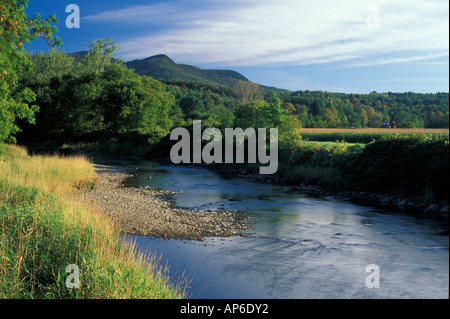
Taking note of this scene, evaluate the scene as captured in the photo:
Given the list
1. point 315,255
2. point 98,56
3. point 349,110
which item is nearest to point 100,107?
point 98,56

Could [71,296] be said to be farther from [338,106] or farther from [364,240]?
[338,106]

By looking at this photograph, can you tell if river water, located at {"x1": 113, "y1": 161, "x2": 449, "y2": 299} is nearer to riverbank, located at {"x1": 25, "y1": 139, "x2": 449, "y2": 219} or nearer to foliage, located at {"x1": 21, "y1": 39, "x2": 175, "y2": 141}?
riverbank, located at {"x1": 25, "y1": 139, "x2": 449, "y2": 219}

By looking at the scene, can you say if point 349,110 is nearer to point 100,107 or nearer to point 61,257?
point 100,107

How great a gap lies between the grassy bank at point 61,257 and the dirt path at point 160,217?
256cm

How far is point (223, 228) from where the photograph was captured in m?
13.4

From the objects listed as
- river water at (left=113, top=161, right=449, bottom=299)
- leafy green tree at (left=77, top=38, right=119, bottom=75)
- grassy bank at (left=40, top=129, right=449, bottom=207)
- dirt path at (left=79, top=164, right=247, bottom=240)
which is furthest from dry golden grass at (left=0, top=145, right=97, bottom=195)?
leafy green tree at (left=77, top=38, right=119, bottom=75)

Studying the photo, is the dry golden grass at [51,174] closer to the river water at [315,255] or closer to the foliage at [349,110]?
the river water at [315,255]

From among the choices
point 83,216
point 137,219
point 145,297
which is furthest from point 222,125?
point 145,297

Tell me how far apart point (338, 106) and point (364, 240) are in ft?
307

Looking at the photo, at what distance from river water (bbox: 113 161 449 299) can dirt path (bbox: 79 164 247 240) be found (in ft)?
2.41

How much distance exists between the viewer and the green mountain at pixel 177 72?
148 meters

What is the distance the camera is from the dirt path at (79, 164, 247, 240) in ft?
42.2

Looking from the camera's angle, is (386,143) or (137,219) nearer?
(137,219)

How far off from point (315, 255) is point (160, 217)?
631 centimetres
